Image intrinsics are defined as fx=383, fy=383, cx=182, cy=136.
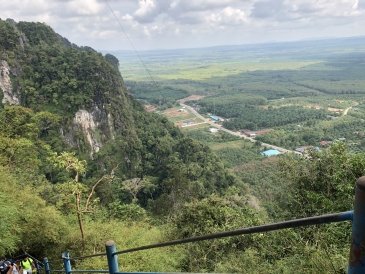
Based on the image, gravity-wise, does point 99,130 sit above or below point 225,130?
above

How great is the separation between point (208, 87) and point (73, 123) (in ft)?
359

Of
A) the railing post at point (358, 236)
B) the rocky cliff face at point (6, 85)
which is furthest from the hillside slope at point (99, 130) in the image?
the railing post at point (358, 236)

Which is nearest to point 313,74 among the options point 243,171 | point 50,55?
point 243,171

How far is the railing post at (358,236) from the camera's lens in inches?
40.5

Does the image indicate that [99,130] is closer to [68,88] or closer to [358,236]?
[68,88]

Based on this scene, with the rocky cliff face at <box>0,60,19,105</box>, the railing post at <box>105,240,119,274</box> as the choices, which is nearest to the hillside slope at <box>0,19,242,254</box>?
the rocky cliff face at <box>0,60,19,105</box>

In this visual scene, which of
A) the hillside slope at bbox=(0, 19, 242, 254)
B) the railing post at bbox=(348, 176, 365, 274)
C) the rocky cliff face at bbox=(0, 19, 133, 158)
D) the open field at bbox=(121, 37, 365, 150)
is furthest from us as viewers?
the open field at bbox=(121, 37, 365, 150)

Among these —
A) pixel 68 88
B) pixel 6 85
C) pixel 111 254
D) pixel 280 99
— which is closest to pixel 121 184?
pixel 68 88

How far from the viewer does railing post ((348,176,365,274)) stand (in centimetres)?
103

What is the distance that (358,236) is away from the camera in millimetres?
1051

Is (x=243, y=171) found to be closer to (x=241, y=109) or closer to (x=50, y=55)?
(x=50, y=55)

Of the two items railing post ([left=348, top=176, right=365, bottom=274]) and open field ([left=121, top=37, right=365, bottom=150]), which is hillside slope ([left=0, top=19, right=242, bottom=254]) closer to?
open field ([left=121, top=37, right=365, bottom=150])

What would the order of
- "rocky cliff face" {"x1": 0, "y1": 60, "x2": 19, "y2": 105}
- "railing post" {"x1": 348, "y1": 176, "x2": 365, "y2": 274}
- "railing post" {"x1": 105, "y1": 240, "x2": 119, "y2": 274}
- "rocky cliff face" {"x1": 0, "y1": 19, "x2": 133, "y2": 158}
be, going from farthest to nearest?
"rocky cliff face" {"x1": 0, "y1": 19, "x2": 133, "y2": 158} → "rocky cliff face" {"x1": 0, "y1": 60, "x2": 19, "y2": 105} → "railing post" {"x1": 105, "y1": 240, "x2": 119, "y2": 274} → "railing post" {"x1": 348, "y1": 176, "x2": 365, "y2": 274}

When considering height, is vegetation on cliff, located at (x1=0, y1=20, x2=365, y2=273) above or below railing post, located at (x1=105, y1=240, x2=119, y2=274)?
below
